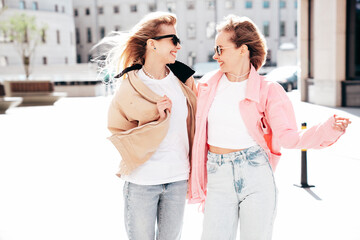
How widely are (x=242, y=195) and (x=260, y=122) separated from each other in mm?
493

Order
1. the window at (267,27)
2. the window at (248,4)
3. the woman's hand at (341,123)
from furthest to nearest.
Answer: the window at (248,4)
the window at (267,27)
the woman's hand at (341,123)

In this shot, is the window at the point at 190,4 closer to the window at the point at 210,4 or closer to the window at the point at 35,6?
the window at the point at 210,4

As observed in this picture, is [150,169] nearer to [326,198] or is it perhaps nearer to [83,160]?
[326,198]

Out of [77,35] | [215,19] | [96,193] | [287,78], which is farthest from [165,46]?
[77,35]

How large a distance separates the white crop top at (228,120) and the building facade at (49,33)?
58252mm

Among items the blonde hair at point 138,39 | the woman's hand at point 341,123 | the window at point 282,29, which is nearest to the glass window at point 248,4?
the window at point 282,29

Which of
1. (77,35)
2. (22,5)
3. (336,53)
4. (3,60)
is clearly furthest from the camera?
(77,35)

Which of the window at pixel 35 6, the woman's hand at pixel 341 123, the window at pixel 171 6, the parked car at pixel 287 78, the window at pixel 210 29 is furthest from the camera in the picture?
the window at pixel 171 6

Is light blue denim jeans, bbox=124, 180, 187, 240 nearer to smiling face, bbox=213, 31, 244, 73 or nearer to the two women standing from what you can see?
the two women standing

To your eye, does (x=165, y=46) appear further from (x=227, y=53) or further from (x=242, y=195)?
(x=242, y=195)

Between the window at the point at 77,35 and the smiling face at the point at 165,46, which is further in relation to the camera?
the window at the point at 77,35

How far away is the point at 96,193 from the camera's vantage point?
6.66 meters

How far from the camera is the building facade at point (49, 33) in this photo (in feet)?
192

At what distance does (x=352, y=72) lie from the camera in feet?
55.7
